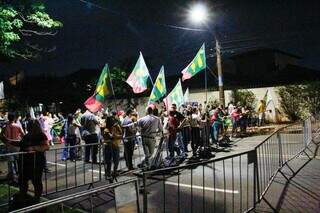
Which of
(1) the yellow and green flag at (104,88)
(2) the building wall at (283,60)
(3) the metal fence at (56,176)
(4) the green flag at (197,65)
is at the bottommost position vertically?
(3) the metal fence at (56,176)

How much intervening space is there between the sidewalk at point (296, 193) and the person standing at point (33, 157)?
14.6 feet

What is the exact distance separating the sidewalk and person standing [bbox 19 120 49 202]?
14.6 ft

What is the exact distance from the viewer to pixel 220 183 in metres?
8.56

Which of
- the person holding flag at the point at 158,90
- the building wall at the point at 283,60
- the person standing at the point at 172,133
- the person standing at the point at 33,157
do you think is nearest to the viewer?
the person standing at the point at 33,157

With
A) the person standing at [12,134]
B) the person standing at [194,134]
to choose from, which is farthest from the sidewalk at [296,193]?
the person standing at [12,134]

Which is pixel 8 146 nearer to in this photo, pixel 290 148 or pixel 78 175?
pixel 78 175

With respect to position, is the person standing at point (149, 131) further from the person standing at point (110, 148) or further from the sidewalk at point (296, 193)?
the sidewalk at point (296, 193)

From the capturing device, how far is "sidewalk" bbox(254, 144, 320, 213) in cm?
691

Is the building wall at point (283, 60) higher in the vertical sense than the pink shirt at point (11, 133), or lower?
higher

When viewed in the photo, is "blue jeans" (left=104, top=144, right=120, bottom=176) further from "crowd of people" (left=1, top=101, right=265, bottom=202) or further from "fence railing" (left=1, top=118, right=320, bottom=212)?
"fence railing" (left=1, top=118, right=320, bottom=212)

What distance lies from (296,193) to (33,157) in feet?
18.1

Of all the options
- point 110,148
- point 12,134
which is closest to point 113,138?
point 110,148

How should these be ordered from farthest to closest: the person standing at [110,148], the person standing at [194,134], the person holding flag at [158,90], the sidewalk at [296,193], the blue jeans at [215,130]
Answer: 1. the blue jeans at [215,130]
2. the person holding flag at [158,90]
3. the person standing at [194,134]
4. the person standing at [110,148]
5. the sidewalk at [296,193]

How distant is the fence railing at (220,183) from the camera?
664 cm
